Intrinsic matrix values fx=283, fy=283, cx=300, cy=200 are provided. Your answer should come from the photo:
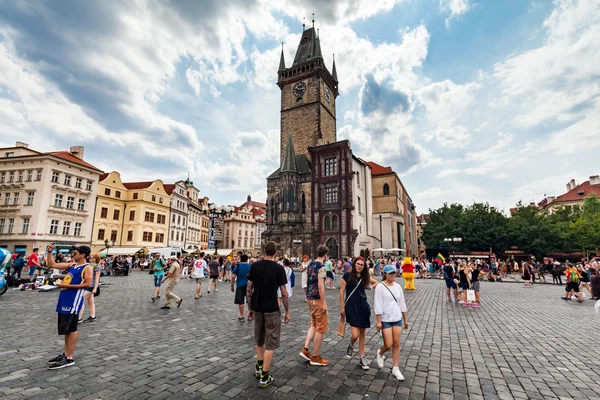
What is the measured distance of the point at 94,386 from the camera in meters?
3.90

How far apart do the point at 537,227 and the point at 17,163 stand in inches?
2492

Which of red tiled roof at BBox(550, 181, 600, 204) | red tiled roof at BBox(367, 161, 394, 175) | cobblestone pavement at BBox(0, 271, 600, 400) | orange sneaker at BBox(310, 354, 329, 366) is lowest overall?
cobblestone pavement at BBox(0, 271, 600, 400)

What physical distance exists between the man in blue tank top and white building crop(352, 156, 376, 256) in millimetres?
35465

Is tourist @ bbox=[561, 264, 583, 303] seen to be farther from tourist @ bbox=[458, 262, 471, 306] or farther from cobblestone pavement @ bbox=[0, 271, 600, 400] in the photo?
tourist @ bbox=[458, 262, 471, 306]

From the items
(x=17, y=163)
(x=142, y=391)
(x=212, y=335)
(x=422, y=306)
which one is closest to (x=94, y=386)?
(x=142, y=391)

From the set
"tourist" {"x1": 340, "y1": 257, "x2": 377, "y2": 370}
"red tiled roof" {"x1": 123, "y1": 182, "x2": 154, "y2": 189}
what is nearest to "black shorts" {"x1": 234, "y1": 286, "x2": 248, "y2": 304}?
"tourist" {"x1": 340, "y1": 257, "x2": 377, "y2": 370}

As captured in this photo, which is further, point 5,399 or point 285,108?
point 285,108

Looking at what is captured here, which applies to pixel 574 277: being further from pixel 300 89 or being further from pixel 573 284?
pixel 300 89

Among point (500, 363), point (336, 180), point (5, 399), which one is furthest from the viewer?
point (336, 180)

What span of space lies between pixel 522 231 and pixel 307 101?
36.6 meters

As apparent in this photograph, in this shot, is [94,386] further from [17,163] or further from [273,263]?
[17,163]

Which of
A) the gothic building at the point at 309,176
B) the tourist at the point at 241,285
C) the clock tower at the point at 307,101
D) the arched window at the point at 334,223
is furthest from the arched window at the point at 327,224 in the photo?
the tourist at the point at 241,285

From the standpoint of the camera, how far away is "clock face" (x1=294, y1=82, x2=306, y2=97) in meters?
49.6

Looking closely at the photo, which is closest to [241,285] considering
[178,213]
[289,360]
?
[289,360]
